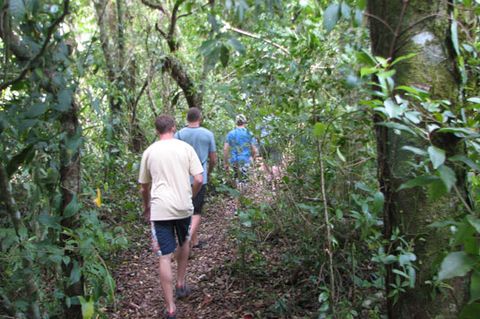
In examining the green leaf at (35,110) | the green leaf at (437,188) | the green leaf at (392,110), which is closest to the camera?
the green leaf at (437,188)

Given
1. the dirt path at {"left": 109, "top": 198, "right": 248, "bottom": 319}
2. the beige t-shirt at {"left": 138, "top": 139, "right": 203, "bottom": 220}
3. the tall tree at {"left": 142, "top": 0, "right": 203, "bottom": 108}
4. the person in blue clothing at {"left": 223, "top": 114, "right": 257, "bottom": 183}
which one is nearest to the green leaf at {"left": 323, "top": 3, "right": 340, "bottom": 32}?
the beige t-shirt at {"left": 138, "top": 139, "right": 203, "bottom": 220}

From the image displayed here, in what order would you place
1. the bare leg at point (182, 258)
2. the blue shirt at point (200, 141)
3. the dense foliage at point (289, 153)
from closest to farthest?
the dense foliage at point (289, 153)
the bare leg at point (182, 258)
the blue shirt at point (200, 141)

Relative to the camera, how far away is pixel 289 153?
169 inches

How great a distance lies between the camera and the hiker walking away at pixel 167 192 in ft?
14.2

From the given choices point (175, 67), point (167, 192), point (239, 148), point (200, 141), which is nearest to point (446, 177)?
point (167, 192)

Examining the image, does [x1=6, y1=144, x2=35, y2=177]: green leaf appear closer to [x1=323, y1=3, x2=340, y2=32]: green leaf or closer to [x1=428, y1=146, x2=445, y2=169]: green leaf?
[x1=323, y1=3, x2=340, y2=32]: green leaf

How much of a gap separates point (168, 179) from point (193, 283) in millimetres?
1502

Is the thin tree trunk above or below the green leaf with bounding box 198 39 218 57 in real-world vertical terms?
below

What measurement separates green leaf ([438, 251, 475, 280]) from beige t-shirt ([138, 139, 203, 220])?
3.19m

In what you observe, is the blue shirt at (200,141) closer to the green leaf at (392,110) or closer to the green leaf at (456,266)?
the green leaf at (392,110)

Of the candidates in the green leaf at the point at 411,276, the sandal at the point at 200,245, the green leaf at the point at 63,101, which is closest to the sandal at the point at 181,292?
the sandal at the point at 200,245

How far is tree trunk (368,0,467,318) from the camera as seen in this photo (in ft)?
7.34

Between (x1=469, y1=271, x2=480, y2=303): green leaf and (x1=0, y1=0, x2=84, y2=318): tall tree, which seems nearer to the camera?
(x1=469, y1=271, x2=480, y2=303): green leaf

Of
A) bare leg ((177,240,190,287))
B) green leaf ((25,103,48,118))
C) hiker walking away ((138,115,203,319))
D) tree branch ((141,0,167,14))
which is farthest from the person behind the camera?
tree branch ((141,0,167,14))
